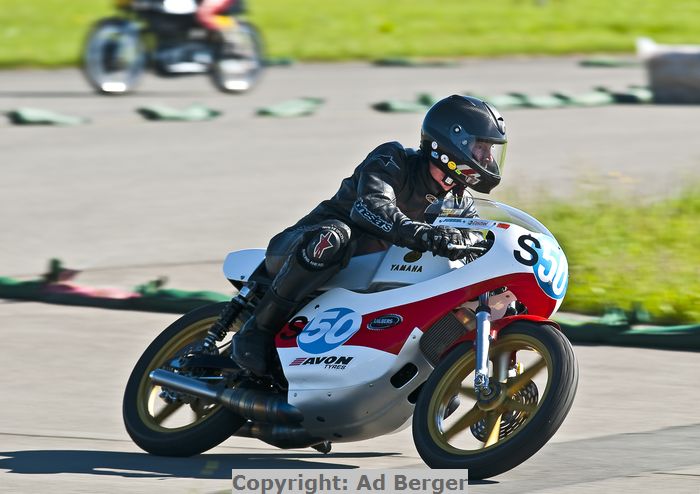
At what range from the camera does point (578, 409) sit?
7848mm

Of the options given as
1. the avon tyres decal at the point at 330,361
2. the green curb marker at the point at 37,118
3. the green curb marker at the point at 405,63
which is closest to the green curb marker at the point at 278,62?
the green curb marker at the point at 405,63

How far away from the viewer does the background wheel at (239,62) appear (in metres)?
22.5

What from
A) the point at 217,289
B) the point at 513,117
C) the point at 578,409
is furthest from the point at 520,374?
the point at 513,117

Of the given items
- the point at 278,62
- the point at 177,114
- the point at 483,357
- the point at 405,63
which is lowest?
the point at 278,62

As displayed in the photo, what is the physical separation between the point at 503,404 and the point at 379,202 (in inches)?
40.4

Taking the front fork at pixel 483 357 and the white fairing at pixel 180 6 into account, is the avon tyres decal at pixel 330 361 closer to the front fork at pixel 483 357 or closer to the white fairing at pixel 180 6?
the front fork at pixel 483 357

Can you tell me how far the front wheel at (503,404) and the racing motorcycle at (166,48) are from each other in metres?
16.1

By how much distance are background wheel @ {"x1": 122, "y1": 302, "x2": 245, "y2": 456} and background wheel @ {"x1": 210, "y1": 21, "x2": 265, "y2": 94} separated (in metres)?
15.3

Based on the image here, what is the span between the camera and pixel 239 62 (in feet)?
74.6

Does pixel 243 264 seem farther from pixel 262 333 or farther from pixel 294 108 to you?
pixel 294 108

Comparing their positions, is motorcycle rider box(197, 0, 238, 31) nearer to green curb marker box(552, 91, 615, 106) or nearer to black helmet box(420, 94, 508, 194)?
green curb marker box(552, 91, 615, 106)

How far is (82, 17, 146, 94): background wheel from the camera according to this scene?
853 inches

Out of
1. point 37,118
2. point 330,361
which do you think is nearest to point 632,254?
point 330,361

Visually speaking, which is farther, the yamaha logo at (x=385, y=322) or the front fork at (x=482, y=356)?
the yamaha logo at (x=385, y=322)
